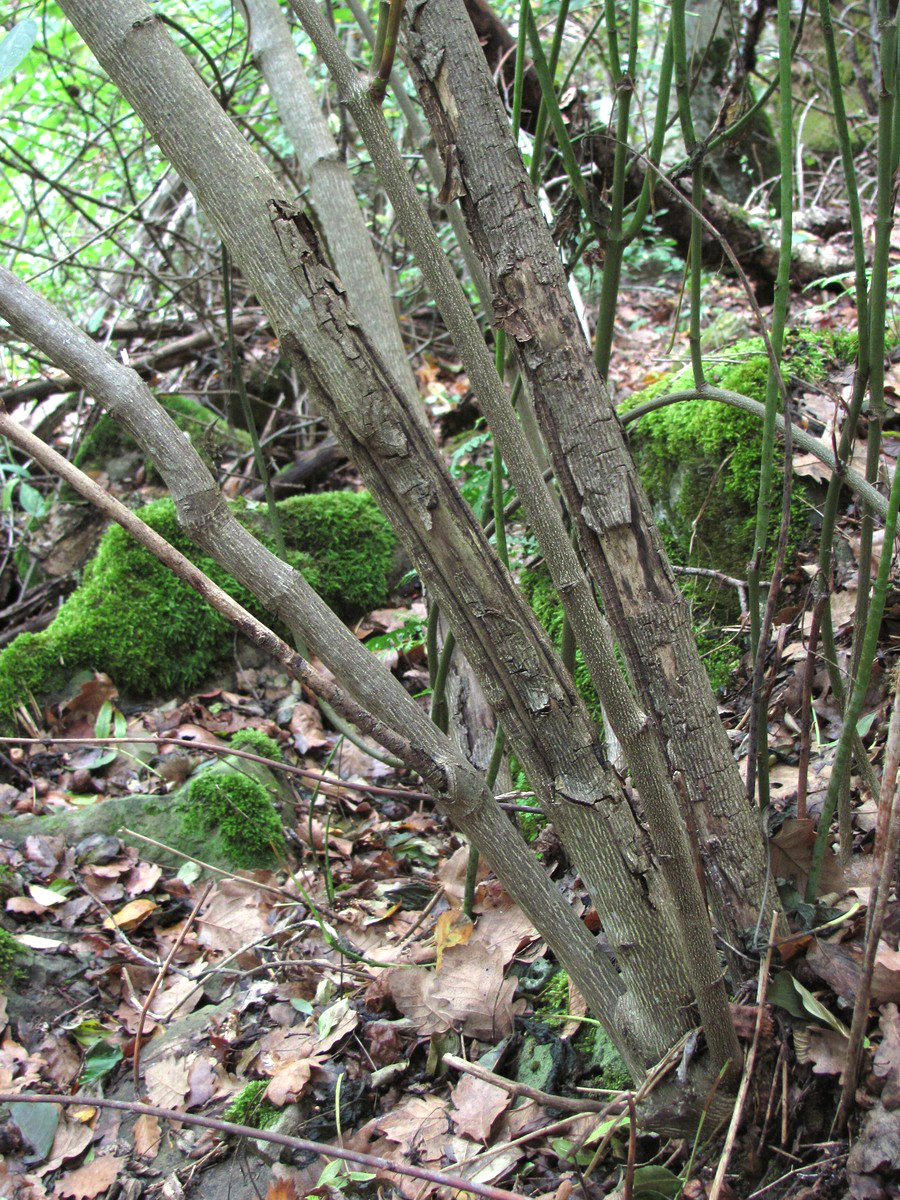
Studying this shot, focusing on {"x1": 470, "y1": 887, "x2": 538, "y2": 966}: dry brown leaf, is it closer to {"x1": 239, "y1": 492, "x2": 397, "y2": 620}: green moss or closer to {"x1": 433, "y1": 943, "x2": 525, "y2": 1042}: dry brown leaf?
{"x1": 433, "y1": 943, "x2": 525, "y2": 1042}: dry brown leaf

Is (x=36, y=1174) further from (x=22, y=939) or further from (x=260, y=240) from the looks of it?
(x=260, y=240)

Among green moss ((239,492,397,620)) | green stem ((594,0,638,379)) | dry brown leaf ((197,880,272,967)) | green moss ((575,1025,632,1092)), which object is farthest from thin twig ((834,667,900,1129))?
green moss ((239,492,397,620))

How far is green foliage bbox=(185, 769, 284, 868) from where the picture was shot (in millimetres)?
2939

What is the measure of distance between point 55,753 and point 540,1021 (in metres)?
2.53

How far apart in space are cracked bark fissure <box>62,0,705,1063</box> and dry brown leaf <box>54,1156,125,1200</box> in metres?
1.29

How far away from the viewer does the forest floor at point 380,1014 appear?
51.0 inches

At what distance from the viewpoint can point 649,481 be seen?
10.1ft

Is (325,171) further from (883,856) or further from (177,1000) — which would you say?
(883,856)

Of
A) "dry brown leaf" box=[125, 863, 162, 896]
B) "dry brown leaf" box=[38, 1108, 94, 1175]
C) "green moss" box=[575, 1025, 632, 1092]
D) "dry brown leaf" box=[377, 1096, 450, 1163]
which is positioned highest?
"dry brown leaf" box=[125, 863, 162, 896]

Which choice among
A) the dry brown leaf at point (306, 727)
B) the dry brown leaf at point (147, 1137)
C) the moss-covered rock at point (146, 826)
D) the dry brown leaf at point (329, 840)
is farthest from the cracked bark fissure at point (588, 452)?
the dry brown leaf at point (306, 727)

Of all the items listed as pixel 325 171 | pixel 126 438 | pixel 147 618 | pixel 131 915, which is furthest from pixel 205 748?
pixel 126 438

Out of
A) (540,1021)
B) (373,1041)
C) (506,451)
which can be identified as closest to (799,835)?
(540,1021)

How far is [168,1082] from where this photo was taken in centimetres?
209

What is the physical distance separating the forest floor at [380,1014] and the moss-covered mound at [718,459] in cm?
17
